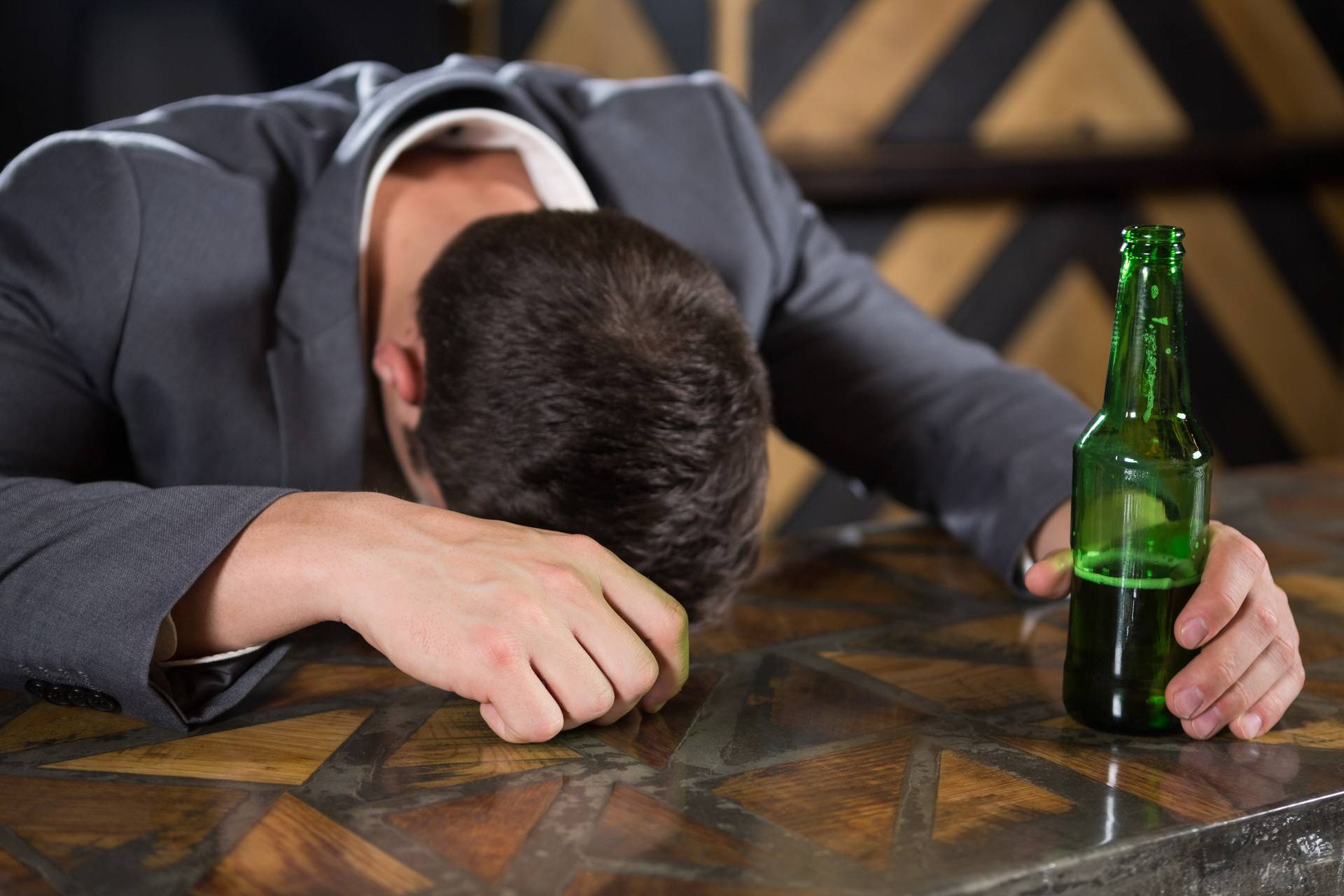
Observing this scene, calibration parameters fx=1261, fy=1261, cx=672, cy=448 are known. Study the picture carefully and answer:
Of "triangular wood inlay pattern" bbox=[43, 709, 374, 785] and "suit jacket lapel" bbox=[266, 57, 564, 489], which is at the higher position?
"suit jacket lapel" bbox=[266, 57, 564, 489]

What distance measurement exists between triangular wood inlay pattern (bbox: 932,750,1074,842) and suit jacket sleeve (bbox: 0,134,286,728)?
45cm

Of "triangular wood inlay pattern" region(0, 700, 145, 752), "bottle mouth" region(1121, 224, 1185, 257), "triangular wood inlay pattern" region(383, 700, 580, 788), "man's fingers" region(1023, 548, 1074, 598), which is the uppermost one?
"bottle mouth" region(1121, 224, 1185, 257)

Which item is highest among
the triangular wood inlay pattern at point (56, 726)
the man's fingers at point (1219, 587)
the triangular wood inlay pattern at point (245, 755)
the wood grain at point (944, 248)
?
the man's fingers at point (1219, 587)

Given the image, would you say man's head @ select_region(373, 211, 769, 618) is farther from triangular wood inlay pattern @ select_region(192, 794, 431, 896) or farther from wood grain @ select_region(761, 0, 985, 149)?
wood grain @ select_region(761, 0, 985, 149)

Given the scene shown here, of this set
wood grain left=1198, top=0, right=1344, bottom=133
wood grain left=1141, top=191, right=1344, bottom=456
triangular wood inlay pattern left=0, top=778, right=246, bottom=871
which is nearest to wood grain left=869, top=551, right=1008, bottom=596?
triangular wood inlay pattern left=0, top=778, right=246, bottom=871

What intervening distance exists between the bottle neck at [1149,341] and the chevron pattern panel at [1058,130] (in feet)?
5.26

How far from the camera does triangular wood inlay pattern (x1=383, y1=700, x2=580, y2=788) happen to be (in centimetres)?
70

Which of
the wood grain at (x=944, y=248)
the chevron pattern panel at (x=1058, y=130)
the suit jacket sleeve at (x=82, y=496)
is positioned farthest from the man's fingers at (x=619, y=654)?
the wood grain at (x=944, y=248)

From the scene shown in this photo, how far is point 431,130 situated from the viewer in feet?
4.21

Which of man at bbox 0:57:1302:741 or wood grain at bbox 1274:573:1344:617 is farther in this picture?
wood grain at bbox 1274:573:1344:617

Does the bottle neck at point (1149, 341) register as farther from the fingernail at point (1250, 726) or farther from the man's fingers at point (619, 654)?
the man's fingers at point (619, 654)

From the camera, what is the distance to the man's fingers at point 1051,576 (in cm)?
83

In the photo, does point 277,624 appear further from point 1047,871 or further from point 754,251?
point 754,251

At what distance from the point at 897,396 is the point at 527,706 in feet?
2.45
